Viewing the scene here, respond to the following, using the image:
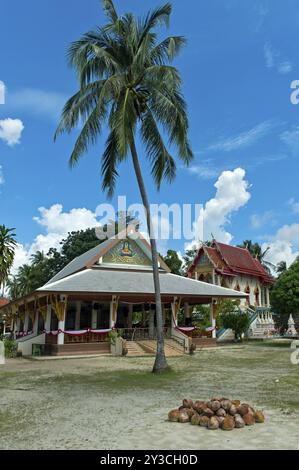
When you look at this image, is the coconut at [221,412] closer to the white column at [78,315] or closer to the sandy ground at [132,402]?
the sandy ground at [132,402]

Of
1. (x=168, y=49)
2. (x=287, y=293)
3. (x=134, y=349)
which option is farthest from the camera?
(x=287, y=293)

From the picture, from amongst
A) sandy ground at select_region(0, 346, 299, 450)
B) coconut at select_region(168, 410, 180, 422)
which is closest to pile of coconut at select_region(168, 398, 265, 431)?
coconut at select_region(168, 410, 180, 422)

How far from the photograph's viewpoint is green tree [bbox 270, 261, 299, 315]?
23.8 meters

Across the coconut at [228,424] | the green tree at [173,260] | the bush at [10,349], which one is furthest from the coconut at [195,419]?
the green tree at [173,260]

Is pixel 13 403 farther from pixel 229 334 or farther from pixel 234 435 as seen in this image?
pixel 229 334

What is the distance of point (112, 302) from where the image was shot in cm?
2173

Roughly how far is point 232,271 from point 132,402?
103 ft

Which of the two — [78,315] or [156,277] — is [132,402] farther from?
[78,315]

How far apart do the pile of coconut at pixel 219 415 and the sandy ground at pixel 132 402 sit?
0.12m

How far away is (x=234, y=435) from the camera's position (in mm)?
6012

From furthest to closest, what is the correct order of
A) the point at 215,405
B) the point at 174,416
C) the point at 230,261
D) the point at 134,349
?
the point at 230,261 → the point at 134,349 → the point at 174,416 → the point at 215,405

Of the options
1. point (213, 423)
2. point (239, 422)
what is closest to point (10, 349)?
point (213, 423)

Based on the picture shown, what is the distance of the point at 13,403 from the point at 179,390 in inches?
155
